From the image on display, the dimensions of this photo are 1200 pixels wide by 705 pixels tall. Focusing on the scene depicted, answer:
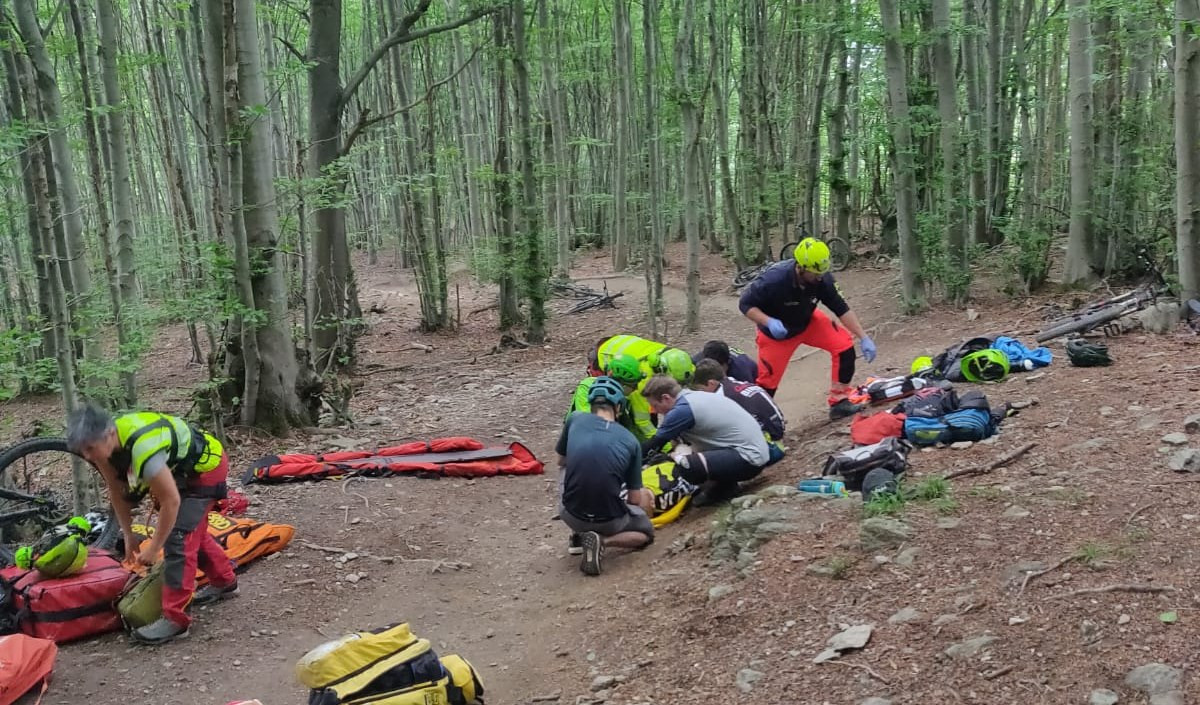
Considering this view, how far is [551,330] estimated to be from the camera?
49.5ft

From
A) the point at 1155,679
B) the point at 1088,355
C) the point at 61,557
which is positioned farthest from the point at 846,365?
the point at 61,557

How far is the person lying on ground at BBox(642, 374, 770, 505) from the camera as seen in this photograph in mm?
5629

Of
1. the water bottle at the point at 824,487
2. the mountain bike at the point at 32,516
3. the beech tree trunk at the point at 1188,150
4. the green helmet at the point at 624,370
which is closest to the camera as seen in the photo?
the water bottle at the point at 824,487

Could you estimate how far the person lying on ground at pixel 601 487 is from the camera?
17.0 feet

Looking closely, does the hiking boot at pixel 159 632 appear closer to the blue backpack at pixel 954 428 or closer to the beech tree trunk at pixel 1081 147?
the blue backpack at pixel 954 428

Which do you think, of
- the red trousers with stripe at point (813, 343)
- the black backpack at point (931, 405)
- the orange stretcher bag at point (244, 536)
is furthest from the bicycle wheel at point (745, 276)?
the orange stretcher bag at point (244, 536)

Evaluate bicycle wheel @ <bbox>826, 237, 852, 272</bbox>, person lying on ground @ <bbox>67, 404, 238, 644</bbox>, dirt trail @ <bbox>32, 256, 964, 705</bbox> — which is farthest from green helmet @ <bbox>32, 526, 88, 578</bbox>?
bicycle wheel @ <bbox>826, 237, 852, 272</bbox>

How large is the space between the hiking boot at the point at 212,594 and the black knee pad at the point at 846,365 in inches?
195

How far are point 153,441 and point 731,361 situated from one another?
4721 mm

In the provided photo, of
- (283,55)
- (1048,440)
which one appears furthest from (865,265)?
(283,55)

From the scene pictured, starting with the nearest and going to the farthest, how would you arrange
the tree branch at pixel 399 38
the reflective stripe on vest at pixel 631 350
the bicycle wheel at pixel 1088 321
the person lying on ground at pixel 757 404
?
the person lying on ground at pixel 757 404
the reflective stripe on vest at pixel 631 350
the bicycle wheel at pixel 1088 321
the tree branch at pixel 399 38

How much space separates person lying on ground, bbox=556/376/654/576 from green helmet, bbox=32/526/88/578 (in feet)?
9.08

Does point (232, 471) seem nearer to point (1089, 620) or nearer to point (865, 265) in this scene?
point (1089, 620)

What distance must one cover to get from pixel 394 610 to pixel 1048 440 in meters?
4.02
